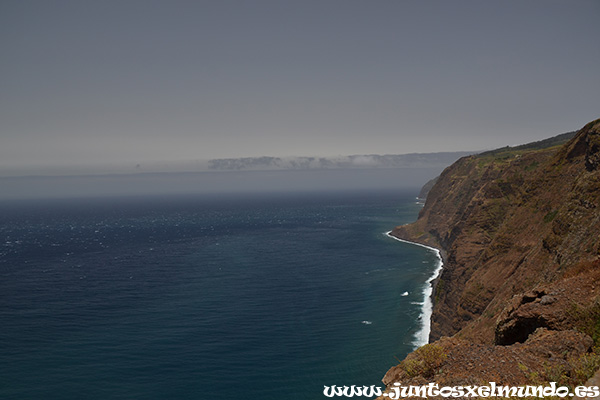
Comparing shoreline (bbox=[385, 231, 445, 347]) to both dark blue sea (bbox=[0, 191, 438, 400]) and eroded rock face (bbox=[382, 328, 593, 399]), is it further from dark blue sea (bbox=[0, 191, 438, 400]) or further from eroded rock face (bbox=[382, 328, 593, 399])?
eroded rock face (bbox=[382, 328, 593, 399])

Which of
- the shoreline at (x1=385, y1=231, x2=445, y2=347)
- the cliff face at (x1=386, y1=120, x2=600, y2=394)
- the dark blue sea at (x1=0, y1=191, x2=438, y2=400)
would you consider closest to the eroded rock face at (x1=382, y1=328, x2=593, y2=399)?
the cliff face at (x1=386, y1=120, x2=600, y2=394)

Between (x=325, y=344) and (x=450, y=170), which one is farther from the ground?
(x=450, y=170)

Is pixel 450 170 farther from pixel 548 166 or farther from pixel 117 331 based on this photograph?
pixel 117 331

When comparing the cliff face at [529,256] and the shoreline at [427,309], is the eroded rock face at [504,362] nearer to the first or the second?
the cliff face at [529,256]

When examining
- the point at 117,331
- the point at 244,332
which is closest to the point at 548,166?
the point at 244,332

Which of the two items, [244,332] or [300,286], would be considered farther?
[300,286]

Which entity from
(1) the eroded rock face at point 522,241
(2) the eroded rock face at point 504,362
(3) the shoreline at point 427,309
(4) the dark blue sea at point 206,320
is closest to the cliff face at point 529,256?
(1) the eroded rock face at point 522,241

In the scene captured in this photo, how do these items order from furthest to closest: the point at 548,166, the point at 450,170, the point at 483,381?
1. the point at 450,170
2. the point at 548,166
3. the point at 483,381
